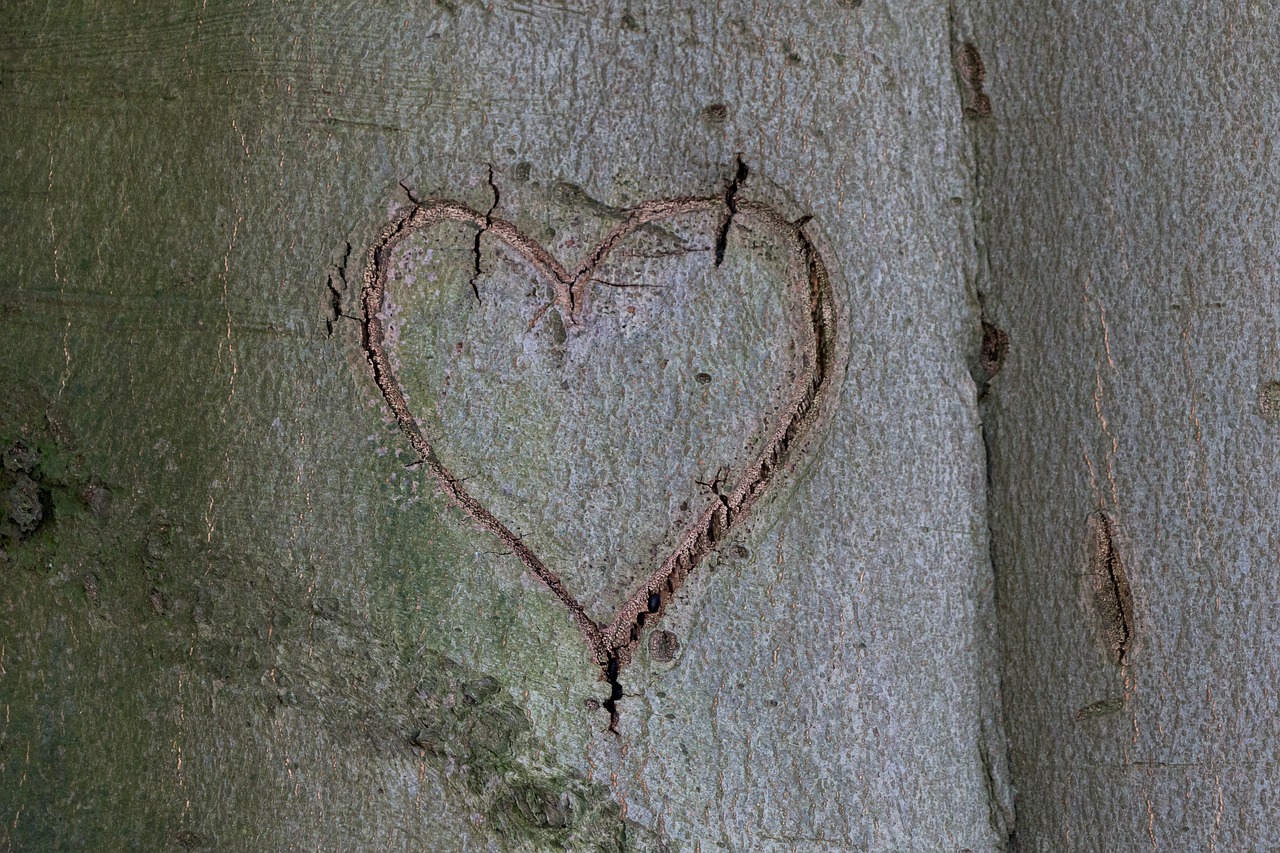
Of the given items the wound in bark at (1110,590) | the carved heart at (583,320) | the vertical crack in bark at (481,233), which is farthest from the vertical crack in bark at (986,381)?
the vertical crack in bark at (481,233)

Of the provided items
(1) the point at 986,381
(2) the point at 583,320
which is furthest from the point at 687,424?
(1) the point at 986,381

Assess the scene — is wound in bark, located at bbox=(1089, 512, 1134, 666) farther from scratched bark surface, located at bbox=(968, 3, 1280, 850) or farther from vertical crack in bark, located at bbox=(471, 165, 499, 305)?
vertical crack in bark, located at bbox=(471, 165, 499, 305)

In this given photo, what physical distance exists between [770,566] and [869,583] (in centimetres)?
14

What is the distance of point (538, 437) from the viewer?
1183 millimetres

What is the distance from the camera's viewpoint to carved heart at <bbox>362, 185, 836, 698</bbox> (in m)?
1.18

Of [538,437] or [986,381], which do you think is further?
[986,381]

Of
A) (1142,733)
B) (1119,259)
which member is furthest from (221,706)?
(1119,259)

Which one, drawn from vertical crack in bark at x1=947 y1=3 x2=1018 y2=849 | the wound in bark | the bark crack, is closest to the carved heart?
the bark crack

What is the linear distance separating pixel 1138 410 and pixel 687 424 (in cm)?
61

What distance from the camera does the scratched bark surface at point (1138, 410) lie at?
1.17 meters

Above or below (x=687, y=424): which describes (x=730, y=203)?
above

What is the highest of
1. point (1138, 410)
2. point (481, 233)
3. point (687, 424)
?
point (481, 233)

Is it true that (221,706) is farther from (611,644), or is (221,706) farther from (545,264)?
(545,264)

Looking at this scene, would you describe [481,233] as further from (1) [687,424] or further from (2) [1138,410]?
(2) [1138,410]
